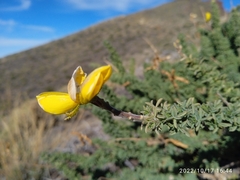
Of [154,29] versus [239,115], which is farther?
[154,29]

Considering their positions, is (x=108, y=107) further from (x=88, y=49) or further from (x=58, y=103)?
(x=88, y=49)

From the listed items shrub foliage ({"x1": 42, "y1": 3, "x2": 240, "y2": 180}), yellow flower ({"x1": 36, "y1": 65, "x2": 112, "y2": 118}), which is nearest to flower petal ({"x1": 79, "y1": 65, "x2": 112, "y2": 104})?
yellow flower ({"x1": 36, "y1": 65, "x2": 112, "y2": 118})

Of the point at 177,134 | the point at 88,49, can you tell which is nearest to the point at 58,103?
the point at 177,134

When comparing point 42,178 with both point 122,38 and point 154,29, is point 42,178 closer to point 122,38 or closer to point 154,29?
point 122,38

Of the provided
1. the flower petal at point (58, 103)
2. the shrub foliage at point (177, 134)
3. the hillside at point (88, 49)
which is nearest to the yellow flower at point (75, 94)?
the flower petal at point (58, 103)

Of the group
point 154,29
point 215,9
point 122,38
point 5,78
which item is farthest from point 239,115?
point 154,29
